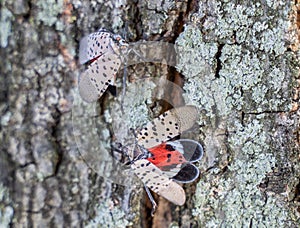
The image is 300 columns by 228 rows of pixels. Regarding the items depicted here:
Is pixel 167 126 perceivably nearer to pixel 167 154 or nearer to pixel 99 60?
pixel 167 154

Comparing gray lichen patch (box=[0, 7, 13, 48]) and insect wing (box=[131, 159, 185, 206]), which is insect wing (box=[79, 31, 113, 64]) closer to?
gray lichen patch (box=[0, 7, 13, 48])

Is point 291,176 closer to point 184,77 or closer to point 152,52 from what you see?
point 184,77

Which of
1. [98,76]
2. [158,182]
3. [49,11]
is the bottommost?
[158,182]

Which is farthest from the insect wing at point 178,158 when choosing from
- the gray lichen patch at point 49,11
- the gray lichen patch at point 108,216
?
the gray lichen patch at point 49,11

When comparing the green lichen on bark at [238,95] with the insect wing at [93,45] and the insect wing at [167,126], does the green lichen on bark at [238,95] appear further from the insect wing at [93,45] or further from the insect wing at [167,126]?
the insect wing at [93,45]

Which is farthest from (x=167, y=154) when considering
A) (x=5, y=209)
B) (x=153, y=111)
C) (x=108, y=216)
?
(x=5, y=209)
